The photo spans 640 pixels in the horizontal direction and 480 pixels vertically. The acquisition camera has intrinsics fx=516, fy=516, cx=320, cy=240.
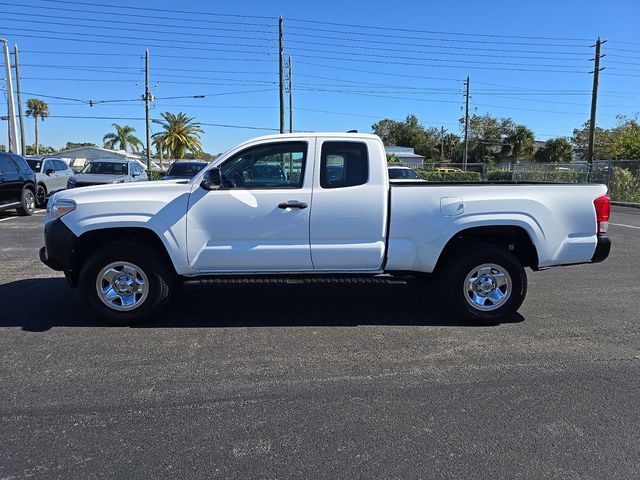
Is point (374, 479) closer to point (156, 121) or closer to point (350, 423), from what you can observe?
point (350, 423)

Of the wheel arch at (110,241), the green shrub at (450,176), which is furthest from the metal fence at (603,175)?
the wheel arch at (110,241)

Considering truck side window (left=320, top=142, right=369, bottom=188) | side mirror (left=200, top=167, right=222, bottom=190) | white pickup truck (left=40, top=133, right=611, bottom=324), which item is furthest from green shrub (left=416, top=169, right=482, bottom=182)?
side mirror (left=200, top=167, right=222, bottom=190)

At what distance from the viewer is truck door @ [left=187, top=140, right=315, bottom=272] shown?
16.7ft

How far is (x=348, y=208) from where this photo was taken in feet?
16.9

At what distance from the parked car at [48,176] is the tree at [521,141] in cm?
6604

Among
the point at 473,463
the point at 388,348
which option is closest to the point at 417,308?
the point at 388,348

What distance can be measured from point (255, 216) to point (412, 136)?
9444cm

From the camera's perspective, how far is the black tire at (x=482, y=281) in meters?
5.28

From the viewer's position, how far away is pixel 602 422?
11.1 ft

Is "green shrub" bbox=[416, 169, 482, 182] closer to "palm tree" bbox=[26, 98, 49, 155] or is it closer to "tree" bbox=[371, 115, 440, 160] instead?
"tree" bbox=[371, 115, 440, 160]

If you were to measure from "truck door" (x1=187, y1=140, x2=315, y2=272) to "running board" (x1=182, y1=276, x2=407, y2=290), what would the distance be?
10 cm

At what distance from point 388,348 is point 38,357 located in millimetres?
3040

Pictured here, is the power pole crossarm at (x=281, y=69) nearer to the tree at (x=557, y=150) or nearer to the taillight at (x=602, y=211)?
the taillight at (x=602, y=211)

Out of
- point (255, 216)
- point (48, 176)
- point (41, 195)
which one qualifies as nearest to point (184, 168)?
point (48, 176)
